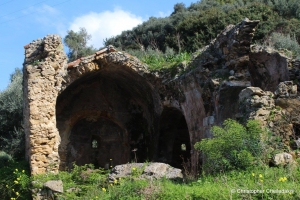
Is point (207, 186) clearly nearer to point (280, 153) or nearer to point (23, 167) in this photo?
point (280, 153)

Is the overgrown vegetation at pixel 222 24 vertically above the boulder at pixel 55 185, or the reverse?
the overgrown vegetation at pixel 222 24

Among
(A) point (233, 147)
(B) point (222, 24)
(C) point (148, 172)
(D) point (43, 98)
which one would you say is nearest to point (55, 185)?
(D) point (43, 98)

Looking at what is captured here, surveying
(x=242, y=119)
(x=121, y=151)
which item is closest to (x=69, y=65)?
(x=121, y=151)

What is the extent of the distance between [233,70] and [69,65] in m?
5.13

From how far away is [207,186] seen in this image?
662 centimetres

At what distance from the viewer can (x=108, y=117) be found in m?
16.3

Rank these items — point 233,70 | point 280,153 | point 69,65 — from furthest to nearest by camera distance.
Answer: point 69,65, point 233,70, point 280,153

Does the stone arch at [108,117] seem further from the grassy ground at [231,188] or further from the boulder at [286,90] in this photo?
the grassy ground at [231,188]

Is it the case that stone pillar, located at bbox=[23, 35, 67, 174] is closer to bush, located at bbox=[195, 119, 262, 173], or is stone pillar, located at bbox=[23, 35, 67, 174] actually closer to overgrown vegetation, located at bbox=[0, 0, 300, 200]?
overgrown vegetation, located at bbox=[0, 0, 300, 200]

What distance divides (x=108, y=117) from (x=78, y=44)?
16967mm

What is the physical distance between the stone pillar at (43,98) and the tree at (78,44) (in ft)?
57.4

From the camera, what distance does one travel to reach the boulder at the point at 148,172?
8961 mm

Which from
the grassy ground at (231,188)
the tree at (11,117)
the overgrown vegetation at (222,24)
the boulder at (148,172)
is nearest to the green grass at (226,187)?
the grassy ground at (231,188)

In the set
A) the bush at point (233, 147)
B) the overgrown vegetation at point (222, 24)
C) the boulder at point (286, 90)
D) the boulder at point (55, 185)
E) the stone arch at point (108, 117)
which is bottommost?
the boulder at point (55, 185)
